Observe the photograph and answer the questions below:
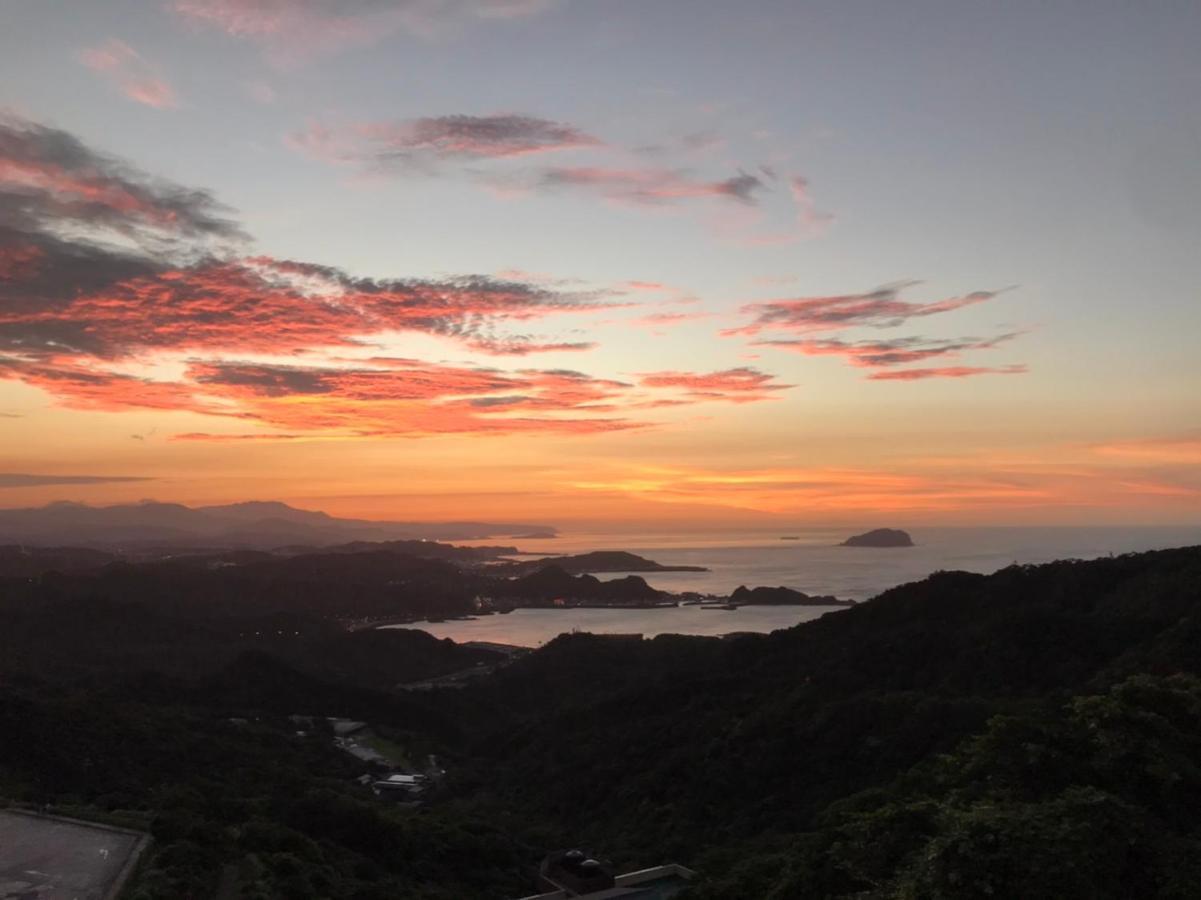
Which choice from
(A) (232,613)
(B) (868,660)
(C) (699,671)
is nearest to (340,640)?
(A) (232,613)

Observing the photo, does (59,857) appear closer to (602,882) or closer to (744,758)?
(602,882)

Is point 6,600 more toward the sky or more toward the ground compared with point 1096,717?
more toward the ground

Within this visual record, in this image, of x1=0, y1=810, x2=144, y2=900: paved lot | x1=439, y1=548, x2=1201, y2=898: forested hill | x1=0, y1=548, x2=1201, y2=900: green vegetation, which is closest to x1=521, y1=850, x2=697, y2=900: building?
x1=0, y1=548, x2=1201, y2=900: green vegetation

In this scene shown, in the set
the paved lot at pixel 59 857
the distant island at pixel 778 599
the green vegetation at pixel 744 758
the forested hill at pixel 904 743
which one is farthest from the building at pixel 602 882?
the distant island at pixel 778 599

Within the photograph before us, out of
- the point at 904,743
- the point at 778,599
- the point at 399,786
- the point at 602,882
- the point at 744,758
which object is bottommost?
the point at 399,786

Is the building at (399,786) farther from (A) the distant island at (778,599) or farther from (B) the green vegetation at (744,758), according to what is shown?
(A) the distant island at (778,599)

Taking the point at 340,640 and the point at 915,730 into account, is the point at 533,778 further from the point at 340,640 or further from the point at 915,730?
the point at 340,640

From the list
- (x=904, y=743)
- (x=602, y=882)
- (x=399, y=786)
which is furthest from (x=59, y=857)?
(x=904, y=743)
